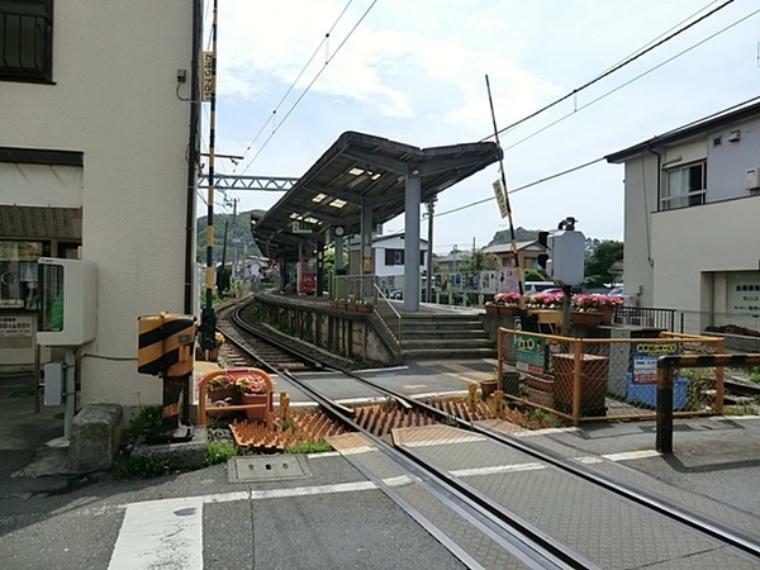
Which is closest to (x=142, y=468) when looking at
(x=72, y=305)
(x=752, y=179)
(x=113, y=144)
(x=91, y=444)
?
(x=91, y=444)

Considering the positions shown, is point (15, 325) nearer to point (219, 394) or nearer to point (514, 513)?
point (219, 394)

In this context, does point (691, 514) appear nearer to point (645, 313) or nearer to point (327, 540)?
point (327, 540)

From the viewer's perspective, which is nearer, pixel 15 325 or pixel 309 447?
pixel 309 447

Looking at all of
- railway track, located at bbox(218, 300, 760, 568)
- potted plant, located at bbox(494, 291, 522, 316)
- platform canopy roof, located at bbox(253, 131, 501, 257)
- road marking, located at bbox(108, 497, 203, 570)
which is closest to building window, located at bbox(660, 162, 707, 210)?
platform canopy roof, located at bbox(253, 131, 501, 257)

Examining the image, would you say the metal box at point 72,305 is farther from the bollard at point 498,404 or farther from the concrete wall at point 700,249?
the concrete wall at point 700,249

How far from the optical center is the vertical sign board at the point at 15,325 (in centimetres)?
849

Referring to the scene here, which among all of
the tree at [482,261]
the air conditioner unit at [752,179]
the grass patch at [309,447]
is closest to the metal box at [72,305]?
the grass patch at [309,447]

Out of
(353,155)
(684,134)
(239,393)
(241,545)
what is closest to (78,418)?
(239,393)

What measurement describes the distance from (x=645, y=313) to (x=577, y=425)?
10840 millimetres

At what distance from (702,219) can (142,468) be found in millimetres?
15756

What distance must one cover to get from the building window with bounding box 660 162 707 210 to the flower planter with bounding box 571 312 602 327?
26.1ft

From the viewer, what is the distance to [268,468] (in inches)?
189

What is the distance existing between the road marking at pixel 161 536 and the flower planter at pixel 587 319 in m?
8.99

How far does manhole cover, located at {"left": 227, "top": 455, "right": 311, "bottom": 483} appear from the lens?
459 centimetres
